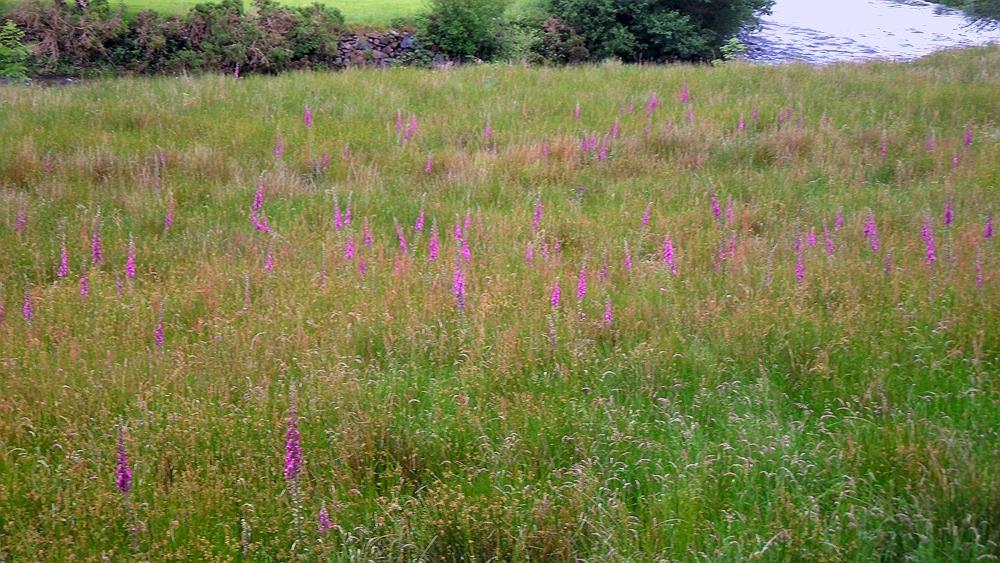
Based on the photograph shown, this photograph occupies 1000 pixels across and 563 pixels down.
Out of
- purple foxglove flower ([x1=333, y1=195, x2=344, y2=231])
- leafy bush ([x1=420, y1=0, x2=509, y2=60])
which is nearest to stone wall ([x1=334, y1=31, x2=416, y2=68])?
leafy bush ([x1=420, y1=0, x2=509, y2=60])

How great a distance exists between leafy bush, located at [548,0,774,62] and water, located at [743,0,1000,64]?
326cm

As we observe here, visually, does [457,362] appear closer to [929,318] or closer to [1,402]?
[1,402]

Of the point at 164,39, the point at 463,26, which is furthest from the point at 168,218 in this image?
the point at 463,26

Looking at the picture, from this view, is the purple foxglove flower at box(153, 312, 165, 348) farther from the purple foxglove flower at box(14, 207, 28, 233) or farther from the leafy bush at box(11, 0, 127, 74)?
the leafy bush at box(11, 0, 127, 74)

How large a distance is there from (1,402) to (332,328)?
1585 mm

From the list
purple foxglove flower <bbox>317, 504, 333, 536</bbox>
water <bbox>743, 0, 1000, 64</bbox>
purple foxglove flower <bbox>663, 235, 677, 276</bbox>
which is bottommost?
purple foxglove flower <bbox>317, 504, 333, 536</bbox>

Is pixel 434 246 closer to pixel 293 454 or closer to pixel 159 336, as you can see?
pixel 159 336

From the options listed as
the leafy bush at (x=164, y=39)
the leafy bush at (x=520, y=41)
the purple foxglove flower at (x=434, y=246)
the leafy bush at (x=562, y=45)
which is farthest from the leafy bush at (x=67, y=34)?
the purple foxglove flower at (x=434, y=246)

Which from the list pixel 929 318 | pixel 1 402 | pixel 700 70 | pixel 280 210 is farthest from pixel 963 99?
pixel 1 402

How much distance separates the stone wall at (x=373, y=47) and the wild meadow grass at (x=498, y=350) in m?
14.9

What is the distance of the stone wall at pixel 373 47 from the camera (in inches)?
896

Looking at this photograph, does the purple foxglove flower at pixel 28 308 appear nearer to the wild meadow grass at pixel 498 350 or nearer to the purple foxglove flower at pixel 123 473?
the wild meadow grass at pixel 498 350

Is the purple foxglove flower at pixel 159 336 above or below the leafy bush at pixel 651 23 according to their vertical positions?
below

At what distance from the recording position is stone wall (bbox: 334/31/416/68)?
896 inches
